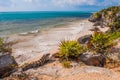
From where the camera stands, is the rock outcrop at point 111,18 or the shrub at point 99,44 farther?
the rock outcrop at point 111,18

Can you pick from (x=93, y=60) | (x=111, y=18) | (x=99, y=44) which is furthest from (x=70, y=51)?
(x=111, y=18)

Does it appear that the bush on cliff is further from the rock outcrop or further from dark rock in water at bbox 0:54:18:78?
the rock outcrop

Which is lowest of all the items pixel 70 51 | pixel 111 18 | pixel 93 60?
pixel 111 18

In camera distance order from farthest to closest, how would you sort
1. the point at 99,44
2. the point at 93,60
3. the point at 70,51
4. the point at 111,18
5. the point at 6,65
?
1. the point at 111,18
2. the point at 99,44
3. the point at 70,51
4. the point at 93,60
5. the point at 6,65

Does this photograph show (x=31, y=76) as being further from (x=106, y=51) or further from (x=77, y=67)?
(x=106, y=51)

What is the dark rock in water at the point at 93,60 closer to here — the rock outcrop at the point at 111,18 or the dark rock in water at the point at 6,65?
the dark rock in water at the point at 6,65

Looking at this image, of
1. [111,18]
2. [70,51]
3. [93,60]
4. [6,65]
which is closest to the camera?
[6,65]

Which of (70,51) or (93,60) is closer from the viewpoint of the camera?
(93,60)

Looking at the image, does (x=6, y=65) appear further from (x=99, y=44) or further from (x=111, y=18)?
(x=111, y=18)

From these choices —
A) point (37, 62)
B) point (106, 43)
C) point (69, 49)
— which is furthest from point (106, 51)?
point (37, 62)

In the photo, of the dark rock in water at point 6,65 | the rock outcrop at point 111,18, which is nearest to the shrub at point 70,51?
the dark rock in water at point 6,65

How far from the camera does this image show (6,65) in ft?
41.5

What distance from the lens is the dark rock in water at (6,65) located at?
41.1 ft

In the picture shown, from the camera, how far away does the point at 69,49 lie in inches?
556
